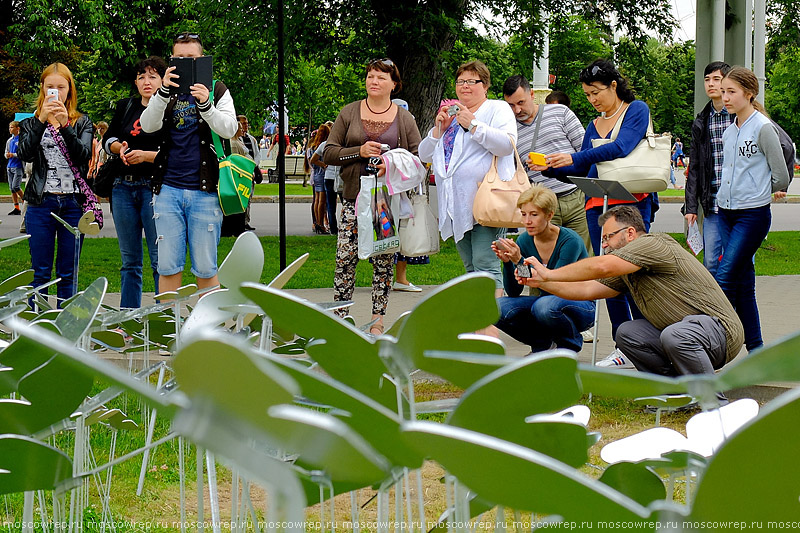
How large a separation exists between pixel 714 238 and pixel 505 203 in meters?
1.35

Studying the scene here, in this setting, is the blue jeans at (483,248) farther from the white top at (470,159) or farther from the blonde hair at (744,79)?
→ the blonde hair at (744,79)

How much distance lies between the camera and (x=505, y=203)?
5449 millimetres

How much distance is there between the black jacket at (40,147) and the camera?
18.7 ft

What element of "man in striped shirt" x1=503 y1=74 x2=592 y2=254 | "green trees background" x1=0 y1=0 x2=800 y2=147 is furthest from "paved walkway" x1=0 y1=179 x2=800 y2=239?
"man in striped shirt" x1=503 y1=74 x2=592 y2=254

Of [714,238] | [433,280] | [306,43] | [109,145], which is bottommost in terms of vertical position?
[433,280]

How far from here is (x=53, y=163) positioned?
19.0 ft

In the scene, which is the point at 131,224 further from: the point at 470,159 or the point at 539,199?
the point at 539,199

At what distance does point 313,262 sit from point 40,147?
5.46 m

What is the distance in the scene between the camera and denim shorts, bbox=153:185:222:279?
5.38m

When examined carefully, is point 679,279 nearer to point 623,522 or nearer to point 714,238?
point 714,238

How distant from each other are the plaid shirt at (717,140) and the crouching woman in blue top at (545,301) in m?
1.16

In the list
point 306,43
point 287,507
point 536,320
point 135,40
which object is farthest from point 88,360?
point 135,40

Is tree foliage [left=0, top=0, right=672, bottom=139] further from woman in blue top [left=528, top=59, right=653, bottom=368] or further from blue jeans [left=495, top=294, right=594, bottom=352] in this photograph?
blue jeans [left=495, top=294, right=594, bottom=352]

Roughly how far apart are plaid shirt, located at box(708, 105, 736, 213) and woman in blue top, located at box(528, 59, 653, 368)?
1.34 feet
